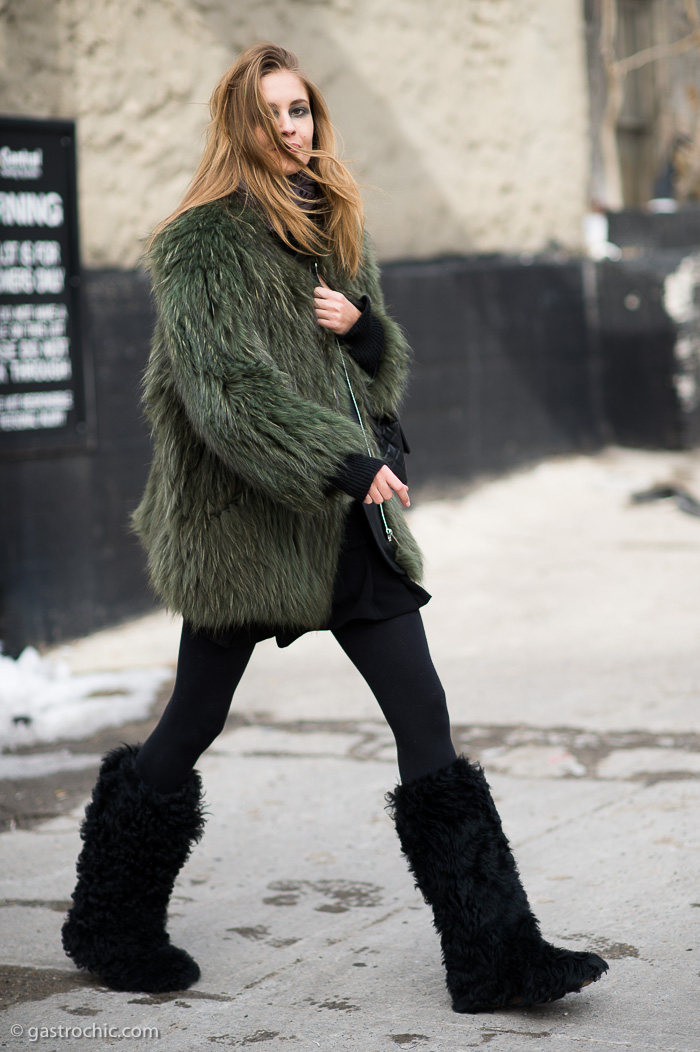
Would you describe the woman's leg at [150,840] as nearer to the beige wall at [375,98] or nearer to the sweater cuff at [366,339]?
the sweater cuff at [366,339]

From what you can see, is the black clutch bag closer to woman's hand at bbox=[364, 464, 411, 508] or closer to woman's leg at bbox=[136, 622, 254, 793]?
woman's hand at bbox=[364, 464, 411, 508]

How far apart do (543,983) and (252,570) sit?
3.43 feet

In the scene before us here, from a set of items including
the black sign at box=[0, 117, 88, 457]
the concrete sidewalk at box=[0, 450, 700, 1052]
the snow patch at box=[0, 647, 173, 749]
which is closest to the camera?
the concrete sidewalk at box=[0, 450, 700, 1052]

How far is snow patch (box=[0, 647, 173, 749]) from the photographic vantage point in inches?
203

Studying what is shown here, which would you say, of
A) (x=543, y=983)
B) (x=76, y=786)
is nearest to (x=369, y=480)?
(x=543, y=983)

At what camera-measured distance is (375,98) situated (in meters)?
8.64

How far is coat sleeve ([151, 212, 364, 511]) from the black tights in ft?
1.15

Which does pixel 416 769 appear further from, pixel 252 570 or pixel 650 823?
pixel 650 823

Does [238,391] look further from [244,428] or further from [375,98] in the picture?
[375,98]

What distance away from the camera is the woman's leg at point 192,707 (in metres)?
Result: 2.95

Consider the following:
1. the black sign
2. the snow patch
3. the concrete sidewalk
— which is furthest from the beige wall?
the concrete sidewalk

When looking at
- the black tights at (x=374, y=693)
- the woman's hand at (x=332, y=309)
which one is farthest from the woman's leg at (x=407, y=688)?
the woman's hand at (x=332, y=309)

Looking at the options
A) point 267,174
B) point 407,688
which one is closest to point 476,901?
point 407,688

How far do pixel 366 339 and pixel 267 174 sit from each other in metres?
0.42
